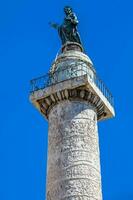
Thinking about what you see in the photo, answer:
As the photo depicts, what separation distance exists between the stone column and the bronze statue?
2674 millimetres

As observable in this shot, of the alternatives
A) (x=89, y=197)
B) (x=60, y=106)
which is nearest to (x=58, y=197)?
(x=89, y=197)

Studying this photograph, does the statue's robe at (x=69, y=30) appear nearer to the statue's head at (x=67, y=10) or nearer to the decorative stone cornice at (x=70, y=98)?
the statue's head at (x=67, y=10)

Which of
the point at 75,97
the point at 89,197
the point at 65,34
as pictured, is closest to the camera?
the point at 89,197

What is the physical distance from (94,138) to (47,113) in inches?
65.5

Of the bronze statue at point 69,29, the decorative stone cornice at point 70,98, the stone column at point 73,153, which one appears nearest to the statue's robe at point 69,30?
the bronze statue at point 69,29

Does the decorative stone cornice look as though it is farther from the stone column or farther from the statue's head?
the statue's head

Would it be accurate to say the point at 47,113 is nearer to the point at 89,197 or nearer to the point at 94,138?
the point at 94,138

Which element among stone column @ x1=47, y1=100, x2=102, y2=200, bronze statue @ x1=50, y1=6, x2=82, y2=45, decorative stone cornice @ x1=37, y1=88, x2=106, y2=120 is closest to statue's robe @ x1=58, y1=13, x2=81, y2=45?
bronze statue @ x1=50, y1=6, x2=82, y2=45

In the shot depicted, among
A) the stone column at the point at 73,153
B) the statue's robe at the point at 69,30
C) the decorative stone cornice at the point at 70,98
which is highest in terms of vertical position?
the statue's robe at the point at 69,30

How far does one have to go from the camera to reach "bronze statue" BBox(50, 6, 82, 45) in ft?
50.9

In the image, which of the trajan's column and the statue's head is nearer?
the trajan's column

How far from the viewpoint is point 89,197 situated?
11.9m

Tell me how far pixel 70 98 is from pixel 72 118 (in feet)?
2.31

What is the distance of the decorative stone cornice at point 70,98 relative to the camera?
533 inches
